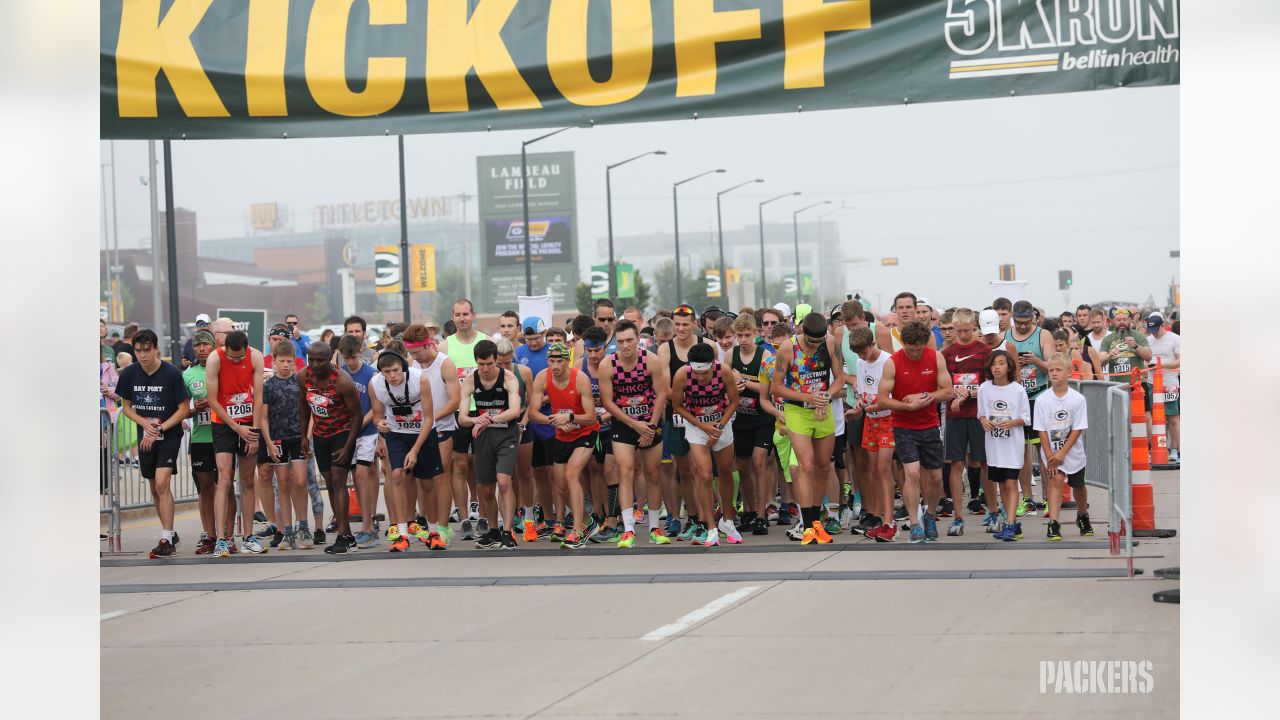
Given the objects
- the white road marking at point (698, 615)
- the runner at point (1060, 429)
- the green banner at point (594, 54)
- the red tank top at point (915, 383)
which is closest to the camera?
the green banner at point (594, 54)

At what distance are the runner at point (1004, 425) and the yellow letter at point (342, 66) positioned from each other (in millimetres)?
7582

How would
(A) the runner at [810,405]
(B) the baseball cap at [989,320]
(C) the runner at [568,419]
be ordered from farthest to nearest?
(B) the baseball cap at [989,320], (C) the runner at [568,419], (A) the runner at [810,405]

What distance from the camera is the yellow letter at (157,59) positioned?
5.58 metres

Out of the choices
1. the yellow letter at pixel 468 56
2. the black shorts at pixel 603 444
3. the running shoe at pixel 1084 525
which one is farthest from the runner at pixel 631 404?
A: the yellow letter at pixel 468 56

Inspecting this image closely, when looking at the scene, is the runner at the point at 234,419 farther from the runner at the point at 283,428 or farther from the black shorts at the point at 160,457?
the black shorts at the point at 160,457

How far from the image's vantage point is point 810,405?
12109 millimetres

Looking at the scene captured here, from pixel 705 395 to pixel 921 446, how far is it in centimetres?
195

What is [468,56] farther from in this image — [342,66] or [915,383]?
[915,383]

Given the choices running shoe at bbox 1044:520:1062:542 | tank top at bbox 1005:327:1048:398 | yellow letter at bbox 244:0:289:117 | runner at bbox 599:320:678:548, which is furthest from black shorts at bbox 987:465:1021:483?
yellow letter at bbox 244:0:289:117

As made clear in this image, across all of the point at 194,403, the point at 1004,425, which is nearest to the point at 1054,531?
the point at 1004,425

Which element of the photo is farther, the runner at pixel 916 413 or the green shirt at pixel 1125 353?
the green shirt at pixel 1125 353

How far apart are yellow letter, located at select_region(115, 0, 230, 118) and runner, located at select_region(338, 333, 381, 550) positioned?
707cm

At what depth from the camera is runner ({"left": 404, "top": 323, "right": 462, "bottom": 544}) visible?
41.4 feet
